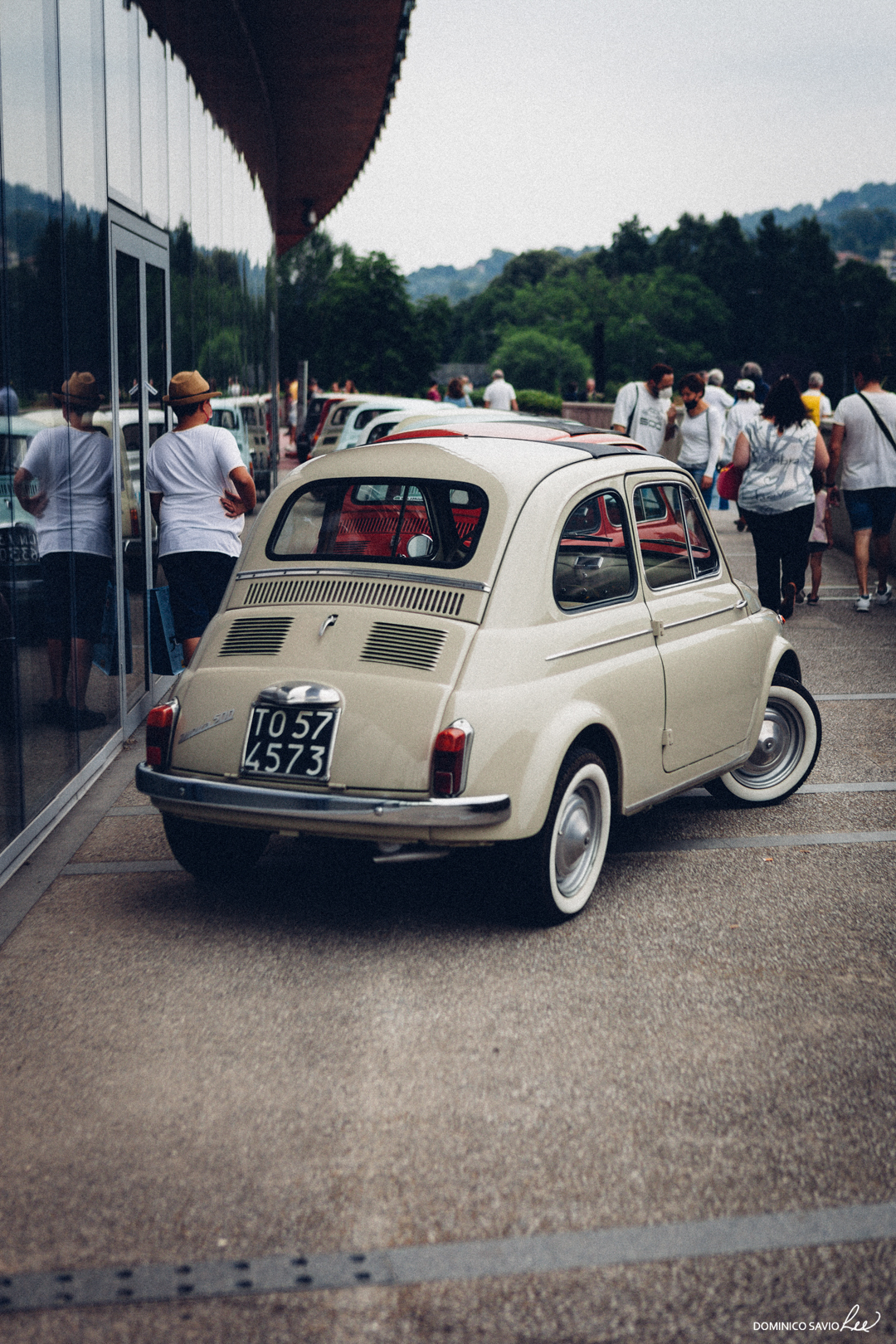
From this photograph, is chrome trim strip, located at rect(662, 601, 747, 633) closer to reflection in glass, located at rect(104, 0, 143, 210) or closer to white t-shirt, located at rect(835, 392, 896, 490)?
reflection in glass, located at rect(104, 0, 143, 210)

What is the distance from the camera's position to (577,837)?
5.16m

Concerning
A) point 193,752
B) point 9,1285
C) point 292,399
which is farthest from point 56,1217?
point 292,399

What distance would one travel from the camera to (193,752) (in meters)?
5.01

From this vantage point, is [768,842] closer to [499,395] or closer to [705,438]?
[705,438]

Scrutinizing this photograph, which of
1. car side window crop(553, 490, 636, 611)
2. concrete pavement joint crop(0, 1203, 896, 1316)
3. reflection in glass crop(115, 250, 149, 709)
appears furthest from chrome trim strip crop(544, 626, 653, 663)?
reflection in glass crop(115, 250, 149, 709)

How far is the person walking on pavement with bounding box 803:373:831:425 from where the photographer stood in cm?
1752

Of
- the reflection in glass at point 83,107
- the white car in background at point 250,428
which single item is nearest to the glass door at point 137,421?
the reflection in glass at point 83,107

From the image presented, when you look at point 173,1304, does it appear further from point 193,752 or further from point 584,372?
point 584,372

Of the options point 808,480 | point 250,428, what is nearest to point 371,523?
point 808,480

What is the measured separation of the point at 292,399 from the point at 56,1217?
48583 mm

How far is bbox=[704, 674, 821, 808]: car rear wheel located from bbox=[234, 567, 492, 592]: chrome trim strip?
2.14 m

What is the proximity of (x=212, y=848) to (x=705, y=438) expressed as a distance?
1018cm

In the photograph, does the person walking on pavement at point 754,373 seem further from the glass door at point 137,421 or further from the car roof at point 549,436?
the car roof at point 549,436

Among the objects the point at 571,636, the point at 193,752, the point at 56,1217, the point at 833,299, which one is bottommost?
the point at 56,1217
